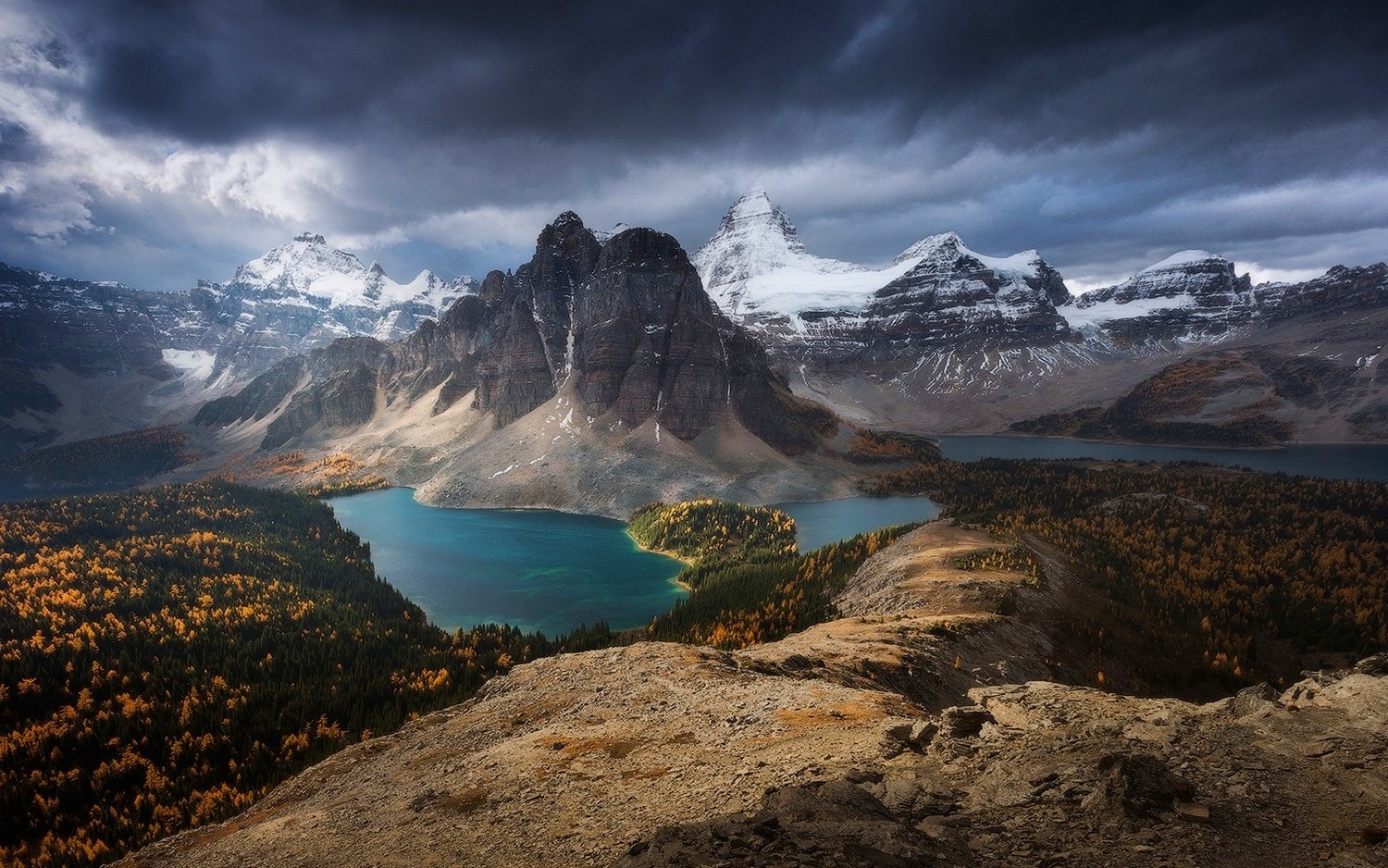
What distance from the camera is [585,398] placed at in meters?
143

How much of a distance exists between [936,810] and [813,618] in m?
41.6

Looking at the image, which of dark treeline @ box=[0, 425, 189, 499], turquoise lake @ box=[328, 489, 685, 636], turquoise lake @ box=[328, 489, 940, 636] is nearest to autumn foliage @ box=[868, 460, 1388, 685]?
turquoise lake @ box=[328, 489, 940, 636]

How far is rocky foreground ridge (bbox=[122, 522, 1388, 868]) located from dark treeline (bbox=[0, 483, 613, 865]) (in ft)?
62.4

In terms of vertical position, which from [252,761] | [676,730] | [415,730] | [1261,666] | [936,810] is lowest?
[1261,666]

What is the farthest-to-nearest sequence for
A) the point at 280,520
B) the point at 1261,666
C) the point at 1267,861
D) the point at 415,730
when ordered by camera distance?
the point at 280,520
the point at 1261,666
the point at 415,730
the point at 1267,861

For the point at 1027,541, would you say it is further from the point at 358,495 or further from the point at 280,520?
the point at 358,495

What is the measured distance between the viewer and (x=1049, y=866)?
8.82 metres

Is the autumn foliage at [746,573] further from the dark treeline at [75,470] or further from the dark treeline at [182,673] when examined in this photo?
the dark treeline at [75,470]

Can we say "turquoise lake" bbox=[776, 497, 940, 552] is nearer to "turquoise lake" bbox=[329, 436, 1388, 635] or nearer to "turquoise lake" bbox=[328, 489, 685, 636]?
"turquoise lake" bbox=[329, 436, 1388, 635]

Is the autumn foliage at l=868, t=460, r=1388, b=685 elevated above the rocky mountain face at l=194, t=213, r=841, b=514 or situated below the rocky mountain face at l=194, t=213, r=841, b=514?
below

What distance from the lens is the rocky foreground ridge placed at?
9.37 meters

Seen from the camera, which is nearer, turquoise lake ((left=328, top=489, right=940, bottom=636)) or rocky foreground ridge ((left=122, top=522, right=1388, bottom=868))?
rocky foreground ridge ((left=122, top=522, right=1388, bottom=868))

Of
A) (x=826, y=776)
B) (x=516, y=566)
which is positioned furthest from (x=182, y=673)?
(x=826, y=776)

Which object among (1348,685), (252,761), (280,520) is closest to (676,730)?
(1348,685)
